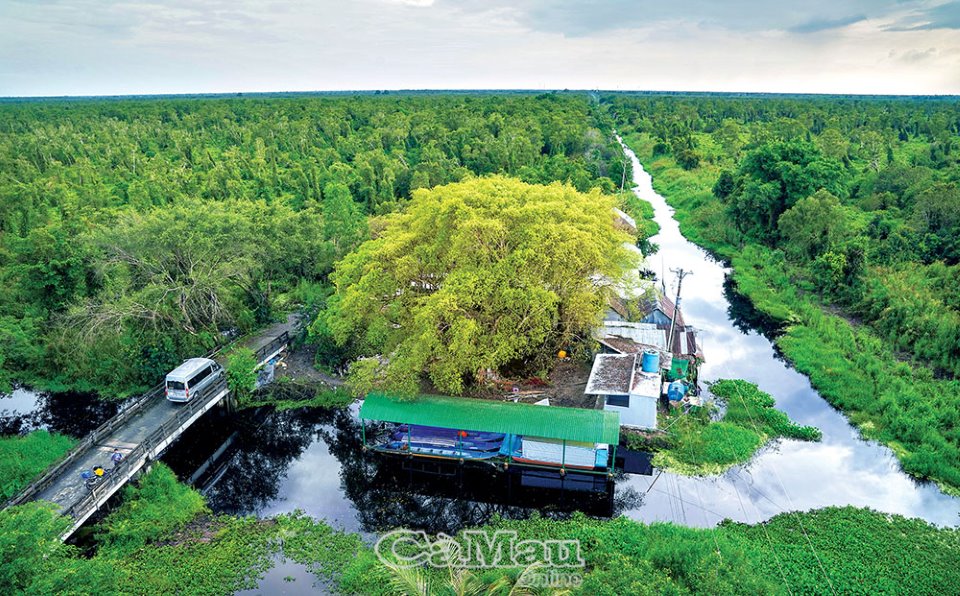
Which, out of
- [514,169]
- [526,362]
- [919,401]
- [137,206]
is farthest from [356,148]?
[919,401]

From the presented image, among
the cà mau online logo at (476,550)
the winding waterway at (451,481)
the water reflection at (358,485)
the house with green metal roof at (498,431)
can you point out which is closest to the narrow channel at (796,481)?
the winding waterway at (451,481)

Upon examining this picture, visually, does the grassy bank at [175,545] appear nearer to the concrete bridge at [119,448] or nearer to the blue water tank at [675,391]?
the concrete bridge at [119,448]

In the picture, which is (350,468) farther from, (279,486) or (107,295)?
(107,295)

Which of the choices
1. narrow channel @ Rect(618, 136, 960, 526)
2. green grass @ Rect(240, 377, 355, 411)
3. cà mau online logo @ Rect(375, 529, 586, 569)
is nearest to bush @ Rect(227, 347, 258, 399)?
green grass @ Rect(240, 377, 355, 411)

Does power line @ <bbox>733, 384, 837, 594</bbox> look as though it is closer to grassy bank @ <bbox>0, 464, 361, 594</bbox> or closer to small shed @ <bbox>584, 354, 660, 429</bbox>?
small shed @ <bbox>584, 354, 660, 429</bbox>

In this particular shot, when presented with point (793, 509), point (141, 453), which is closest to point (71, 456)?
point (141, 453)
